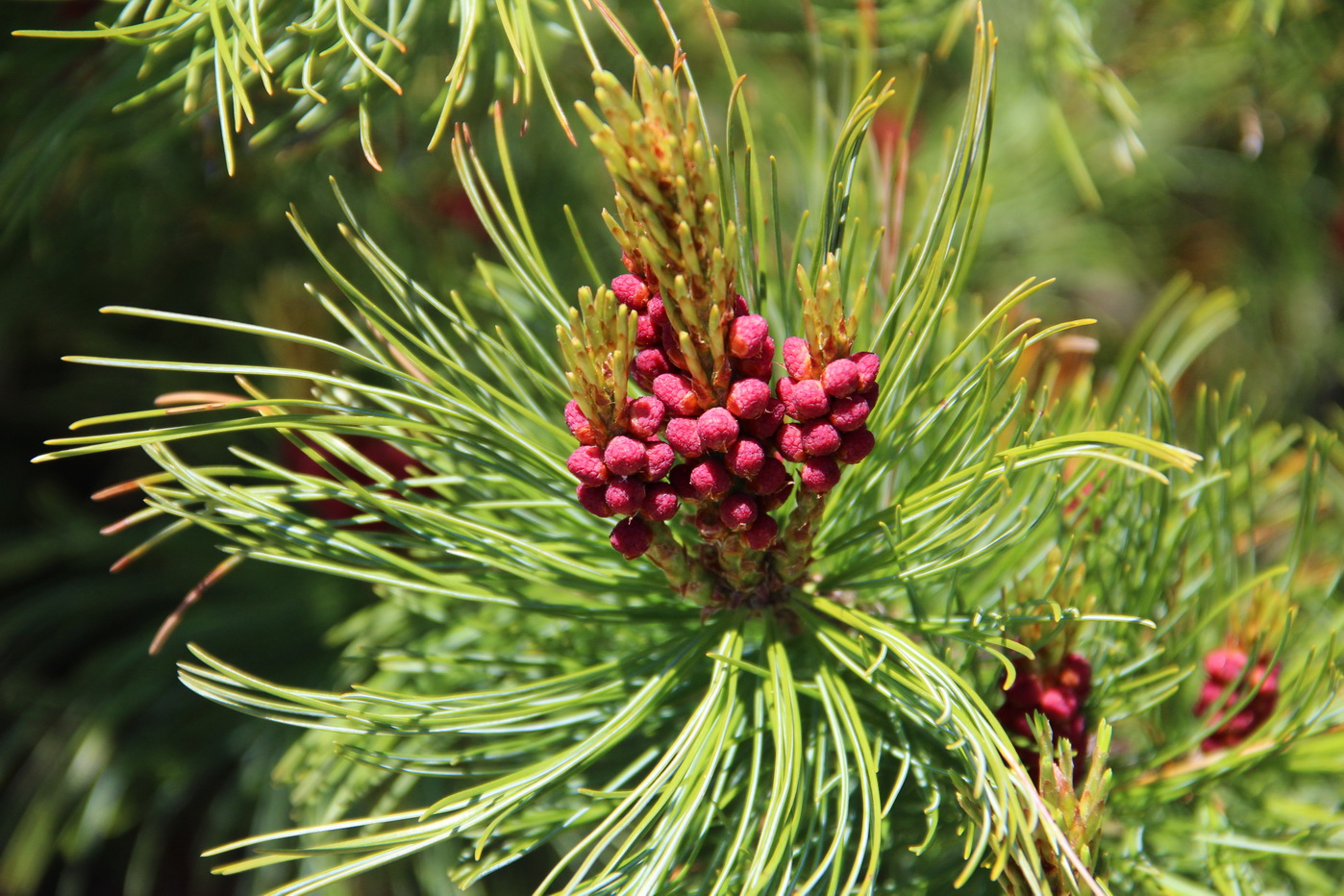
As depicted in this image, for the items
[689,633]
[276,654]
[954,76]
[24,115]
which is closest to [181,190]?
[24,115]

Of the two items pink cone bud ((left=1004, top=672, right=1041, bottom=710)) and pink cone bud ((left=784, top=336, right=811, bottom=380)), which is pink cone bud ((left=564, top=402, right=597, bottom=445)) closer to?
pink cone bud ((left=784, top=336, right=811, bottom=380))

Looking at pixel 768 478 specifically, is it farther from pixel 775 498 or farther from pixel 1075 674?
pixel 1075 674

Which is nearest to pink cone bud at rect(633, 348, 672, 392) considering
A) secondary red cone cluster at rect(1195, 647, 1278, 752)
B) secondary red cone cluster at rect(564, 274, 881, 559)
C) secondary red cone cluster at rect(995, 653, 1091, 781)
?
secondary red cone cluster at rect(564, 274, 881, 559)

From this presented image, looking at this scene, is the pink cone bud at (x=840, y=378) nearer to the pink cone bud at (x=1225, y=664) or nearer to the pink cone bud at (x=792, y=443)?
the pink cone bud at (x=792, y=443)

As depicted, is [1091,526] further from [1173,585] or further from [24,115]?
[24,115]

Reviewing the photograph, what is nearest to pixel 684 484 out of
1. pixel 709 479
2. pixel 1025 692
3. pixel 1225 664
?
pixel 709 479

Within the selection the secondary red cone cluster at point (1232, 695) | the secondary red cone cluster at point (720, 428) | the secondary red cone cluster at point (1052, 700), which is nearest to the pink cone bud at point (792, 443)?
the secondary red cone cluster at point (720, 428)
